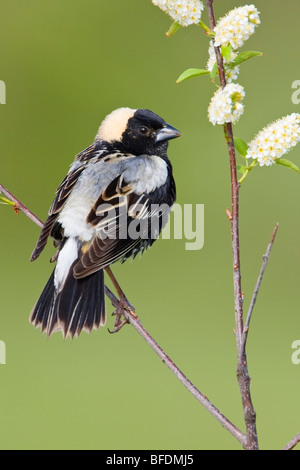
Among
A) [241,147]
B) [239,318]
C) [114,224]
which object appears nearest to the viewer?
[239,318]

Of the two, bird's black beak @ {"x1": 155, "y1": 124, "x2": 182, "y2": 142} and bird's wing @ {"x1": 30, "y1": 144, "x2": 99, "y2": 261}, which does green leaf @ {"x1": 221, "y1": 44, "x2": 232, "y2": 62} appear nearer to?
bird's wing @ {"x1": 30, "y1": 144, "x2": 99, "y2": 261}

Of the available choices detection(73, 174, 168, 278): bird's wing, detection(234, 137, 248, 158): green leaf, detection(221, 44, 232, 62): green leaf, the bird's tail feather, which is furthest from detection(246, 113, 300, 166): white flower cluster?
the bird's tail feather

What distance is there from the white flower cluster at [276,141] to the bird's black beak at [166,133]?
1060mm

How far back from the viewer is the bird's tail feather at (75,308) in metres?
2.39

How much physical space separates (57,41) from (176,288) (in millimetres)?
2919

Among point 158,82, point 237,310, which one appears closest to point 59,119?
point 158,82

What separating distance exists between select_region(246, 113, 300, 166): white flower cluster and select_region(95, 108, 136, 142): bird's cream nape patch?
46.8 inches

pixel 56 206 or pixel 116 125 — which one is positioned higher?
pixel 116 125

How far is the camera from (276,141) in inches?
63.4

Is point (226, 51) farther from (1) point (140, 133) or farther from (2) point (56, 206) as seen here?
(1) point (140, 133)

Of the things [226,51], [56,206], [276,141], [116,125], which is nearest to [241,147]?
[276,141]

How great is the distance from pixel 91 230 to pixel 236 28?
0.98 meters

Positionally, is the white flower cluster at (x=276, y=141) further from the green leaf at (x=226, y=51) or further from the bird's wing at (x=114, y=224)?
the bird's wing at (x=114, y=224)

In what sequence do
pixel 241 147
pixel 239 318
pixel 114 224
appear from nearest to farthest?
pixel 239 318
pixel 241 147
pixel 114 224
